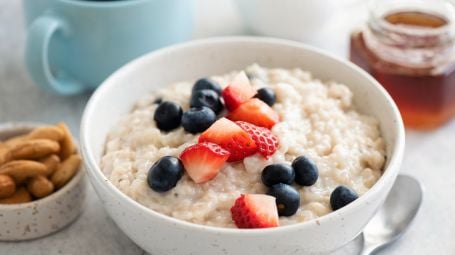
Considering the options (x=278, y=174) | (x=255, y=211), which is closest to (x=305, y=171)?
(x=278, y=174)

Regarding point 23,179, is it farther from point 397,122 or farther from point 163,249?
point 397,122

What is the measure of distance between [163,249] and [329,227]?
321mm

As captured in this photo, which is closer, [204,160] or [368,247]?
[204,160]

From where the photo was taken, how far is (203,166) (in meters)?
1.37

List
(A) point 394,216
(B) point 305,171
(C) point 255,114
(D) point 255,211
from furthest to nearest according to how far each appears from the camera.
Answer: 1. (A) point 394,216
2. (C) point 255,114
3. (B) point 305,171
4. (D) point 255,211

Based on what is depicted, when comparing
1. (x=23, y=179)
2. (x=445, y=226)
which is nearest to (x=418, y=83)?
(x=445, y=226)

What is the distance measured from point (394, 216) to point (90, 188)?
2.47 ft

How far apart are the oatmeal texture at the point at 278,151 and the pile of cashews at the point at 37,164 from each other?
12 centimetres

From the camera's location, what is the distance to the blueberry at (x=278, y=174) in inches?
54.1

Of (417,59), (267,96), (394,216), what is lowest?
(394,216)

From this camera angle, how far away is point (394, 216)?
1.64 meters

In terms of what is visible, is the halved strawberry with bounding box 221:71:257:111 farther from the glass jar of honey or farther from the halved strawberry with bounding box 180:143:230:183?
the glass jar of honey

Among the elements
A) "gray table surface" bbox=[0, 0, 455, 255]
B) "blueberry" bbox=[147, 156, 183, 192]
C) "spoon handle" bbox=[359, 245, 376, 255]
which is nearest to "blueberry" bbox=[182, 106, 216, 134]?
"blueberry" bbox=[147, 156, 183, 192]

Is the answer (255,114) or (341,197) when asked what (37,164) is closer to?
(255,114)
